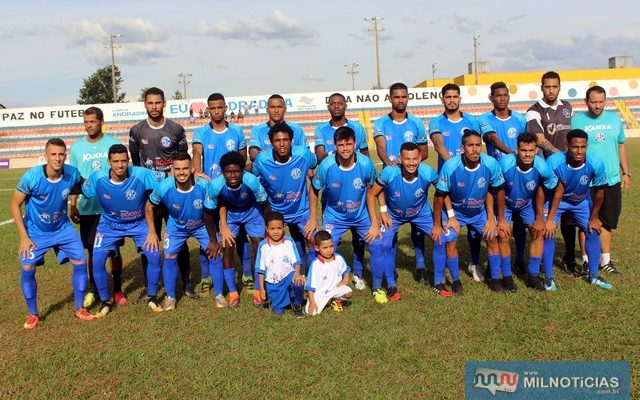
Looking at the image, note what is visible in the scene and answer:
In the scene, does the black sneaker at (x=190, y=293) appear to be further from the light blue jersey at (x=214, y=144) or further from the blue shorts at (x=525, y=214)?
the blue shorts at (x=525, y=214)

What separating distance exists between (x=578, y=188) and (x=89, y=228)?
521 centimetres

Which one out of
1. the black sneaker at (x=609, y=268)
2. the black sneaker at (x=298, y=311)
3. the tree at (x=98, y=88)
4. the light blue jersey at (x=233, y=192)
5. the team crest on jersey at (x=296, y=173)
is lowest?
the black sneaker at (x=298, y=311)

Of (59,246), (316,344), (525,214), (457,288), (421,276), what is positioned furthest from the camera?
(421,276)

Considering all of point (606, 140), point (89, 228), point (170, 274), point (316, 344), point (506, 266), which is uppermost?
point (606, 140)

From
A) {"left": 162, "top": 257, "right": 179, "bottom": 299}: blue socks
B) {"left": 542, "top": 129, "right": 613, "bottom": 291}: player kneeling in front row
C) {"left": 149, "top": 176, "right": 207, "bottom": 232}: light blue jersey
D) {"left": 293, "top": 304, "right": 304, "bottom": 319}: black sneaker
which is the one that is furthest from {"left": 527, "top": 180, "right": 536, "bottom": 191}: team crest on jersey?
{"left": 162, "top": 257, "right": 179, "bottom": 299}: blue socks

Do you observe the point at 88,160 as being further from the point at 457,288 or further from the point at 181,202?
the point at 457,288

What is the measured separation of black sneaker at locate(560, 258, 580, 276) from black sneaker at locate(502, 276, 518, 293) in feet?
2.98

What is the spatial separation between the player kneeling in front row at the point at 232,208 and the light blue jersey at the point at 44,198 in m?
1.37

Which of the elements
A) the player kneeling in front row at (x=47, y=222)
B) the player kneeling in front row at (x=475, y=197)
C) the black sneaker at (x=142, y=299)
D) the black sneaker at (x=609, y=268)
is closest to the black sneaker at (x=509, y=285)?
the player kneeling in front row at (x=475, y=197)

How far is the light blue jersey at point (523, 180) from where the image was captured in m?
5.22

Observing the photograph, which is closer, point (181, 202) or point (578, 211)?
point (181, 202)

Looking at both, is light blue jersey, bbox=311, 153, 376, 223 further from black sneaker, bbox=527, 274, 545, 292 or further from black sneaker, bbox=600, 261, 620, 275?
black sneaker, bbox=600, 261, 620, 275

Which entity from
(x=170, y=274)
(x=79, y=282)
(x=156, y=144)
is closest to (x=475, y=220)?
(x=170, y=274)

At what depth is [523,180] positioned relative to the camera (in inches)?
208
